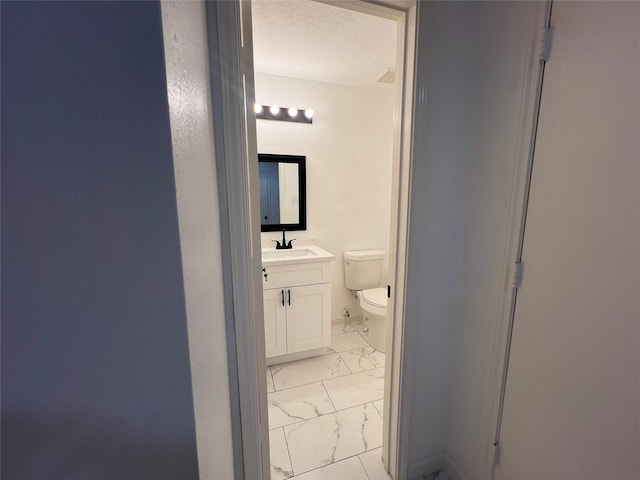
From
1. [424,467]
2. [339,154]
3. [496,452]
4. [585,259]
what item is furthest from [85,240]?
[339,154]

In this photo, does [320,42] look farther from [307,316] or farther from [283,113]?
[307,316]

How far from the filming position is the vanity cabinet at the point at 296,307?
1874 millimetres

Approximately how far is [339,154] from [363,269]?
1082 millimetres

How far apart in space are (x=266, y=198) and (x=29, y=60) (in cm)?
202

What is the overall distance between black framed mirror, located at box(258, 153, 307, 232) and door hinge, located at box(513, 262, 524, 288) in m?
1.69

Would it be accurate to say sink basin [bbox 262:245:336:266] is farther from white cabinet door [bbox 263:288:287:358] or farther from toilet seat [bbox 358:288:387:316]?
toilet seat [bbox 358:288:387:316]

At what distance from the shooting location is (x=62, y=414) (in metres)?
0.27

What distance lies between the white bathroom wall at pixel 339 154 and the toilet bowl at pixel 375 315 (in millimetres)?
420

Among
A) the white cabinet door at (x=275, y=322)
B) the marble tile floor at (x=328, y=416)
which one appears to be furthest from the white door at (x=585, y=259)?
the white cabinet door at (x=275, y=322)

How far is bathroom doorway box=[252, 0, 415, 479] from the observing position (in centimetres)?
108

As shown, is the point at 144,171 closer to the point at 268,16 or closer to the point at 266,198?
the point at 268,16

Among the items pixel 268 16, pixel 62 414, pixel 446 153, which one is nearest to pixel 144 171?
pixel 62 414

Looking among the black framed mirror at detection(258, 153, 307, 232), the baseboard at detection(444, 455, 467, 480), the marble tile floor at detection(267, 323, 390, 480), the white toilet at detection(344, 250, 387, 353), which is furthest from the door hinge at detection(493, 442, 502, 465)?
the black framed mirror at detection(258, 153, 307, 232)

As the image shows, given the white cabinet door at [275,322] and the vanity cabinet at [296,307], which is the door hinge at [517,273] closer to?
the vanity cabinet at [296,307]
